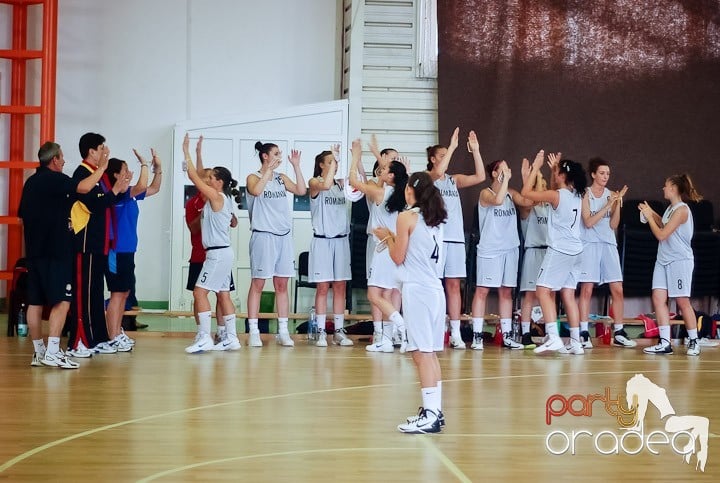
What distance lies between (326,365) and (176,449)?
3.51 meters

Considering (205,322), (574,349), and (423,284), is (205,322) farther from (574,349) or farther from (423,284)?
(423,284)

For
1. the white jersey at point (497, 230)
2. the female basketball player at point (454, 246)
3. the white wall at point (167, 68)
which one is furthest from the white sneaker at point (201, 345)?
the white wall at point (167, 68)

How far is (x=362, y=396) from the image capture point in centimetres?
704

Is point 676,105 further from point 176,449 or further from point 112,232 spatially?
point 176,449

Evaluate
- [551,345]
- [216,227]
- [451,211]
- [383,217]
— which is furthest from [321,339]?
[551,345]

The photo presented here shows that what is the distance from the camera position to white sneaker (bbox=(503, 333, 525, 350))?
10.3 meters

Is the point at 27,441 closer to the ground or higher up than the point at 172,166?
closer to the ground

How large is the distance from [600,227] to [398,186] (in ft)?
10.4

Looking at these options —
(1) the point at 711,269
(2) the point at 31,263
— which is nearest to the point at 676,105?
(1) the point at 711,269

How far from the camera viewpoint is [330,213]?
10.1 meters

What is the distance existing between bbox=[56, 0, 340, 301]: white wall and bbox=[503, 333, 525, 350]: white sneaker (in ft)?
15.8

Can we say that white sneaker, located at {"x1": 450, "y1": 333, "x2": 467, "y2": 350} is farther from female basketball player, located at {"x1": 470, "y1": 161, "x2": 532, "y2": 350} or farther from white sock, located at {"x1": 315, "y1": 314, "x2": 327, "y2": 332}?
white sock, located at {"x1": 315, "y1": 314, "x2": 327, "y2": 332}

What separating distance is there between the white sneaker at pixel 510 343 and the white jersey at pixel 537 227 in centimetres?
101

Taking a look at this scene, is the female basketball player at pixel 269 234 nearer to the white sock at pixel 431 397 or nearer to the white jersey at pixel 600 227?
the white jersey at pixel 600 227
